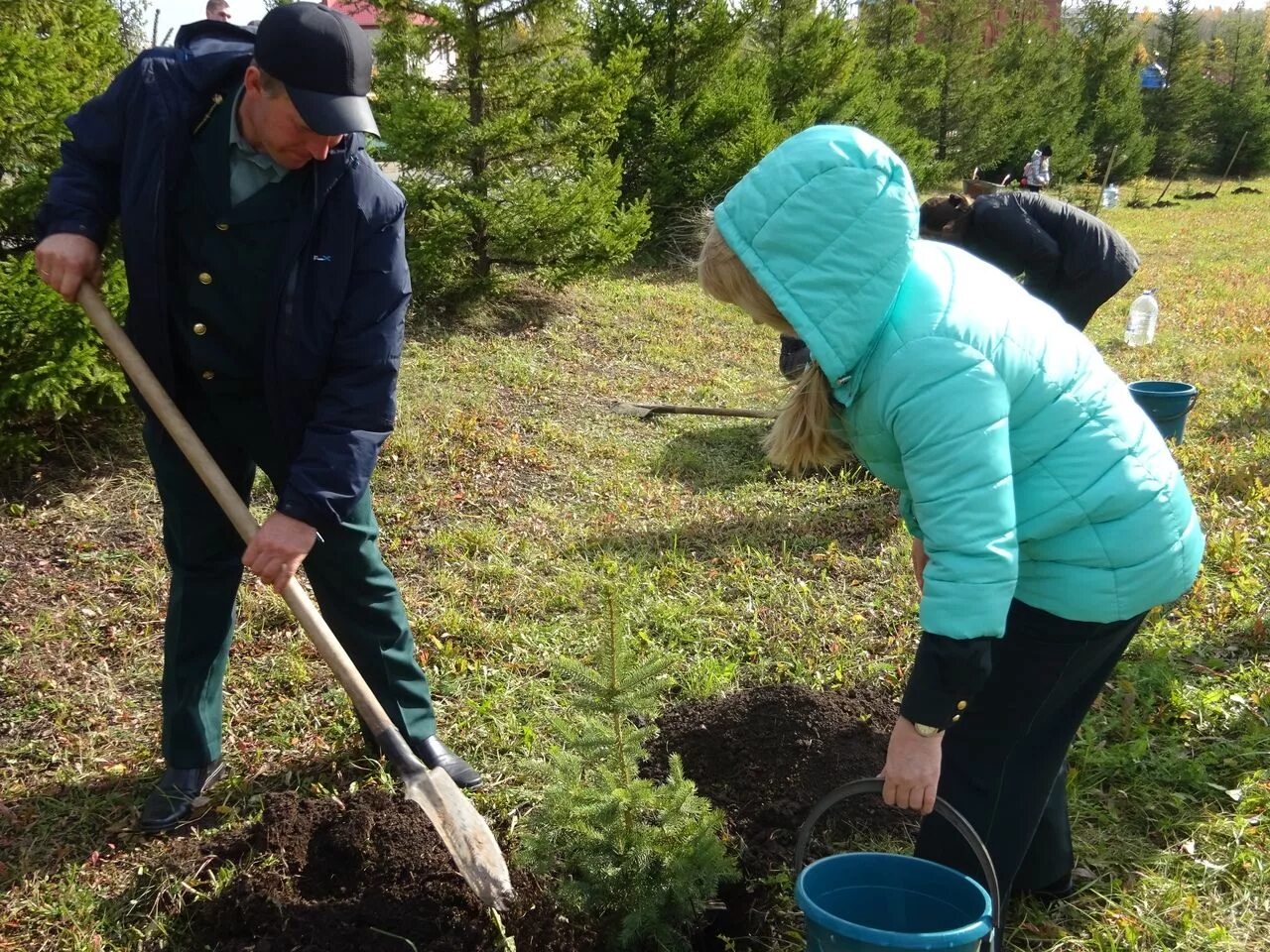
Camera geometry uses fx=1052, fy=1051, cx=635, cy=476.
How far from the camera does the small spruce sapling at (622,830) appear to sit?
209 cm

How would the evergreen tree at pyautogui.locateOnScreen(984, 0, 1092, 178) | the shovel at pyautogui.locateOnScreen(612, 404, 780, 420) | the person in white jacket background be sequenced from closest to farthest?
the shovel at pyautogui.locateOnScreen(612, 404, 780, 420) → the person in white jacket background → the evergreen tree at pyautogui.locateOnScreen(984, 0, 1092, 178)

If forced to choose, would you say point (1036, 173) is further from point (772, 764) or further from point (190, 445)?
point (190, 445)

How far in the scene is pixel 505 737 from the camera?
123 inches

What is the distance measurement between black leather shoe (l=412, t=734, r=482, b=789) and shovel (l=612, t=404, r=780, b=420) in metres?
3.65

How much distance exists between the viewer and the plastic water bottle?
27.3 feet

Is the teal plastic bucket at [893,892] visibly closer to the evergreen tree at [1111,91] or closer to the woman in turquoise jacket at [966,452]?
the woman in turquoise jacket at [966,452]

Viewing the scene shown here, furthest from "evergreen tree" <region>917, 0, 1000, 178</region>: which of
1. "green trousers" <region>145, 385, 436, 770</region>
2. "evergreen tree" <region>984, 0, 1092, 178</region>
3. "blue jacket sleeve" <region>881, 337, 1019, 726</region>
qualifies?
"blue jacket sleeve" <region>881, 337, 1019, 726</region>

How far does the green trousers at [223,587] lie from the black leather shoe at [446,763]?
0.03 metres

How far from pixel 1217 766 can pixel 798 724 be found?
1.20m

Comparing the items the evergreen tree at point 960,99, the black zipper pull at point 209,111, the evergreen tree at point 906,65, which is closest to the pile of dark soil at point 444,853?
the black zipper pull at point 209,111

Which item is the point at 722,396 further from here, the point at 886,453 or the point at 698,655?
the point at 886,453

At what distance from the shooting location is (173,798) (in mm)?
2787

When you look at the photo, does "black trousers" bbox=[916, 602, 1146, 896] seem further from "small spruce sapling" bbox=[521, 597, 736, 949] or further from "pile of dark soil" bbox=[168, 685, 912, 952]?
Answer: "pile of dark soil" bbox=[168, 685, 912, 952]

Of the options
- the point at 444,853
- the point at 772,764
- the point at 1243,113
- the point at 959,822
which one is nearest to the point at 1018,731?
the point at 959,822
